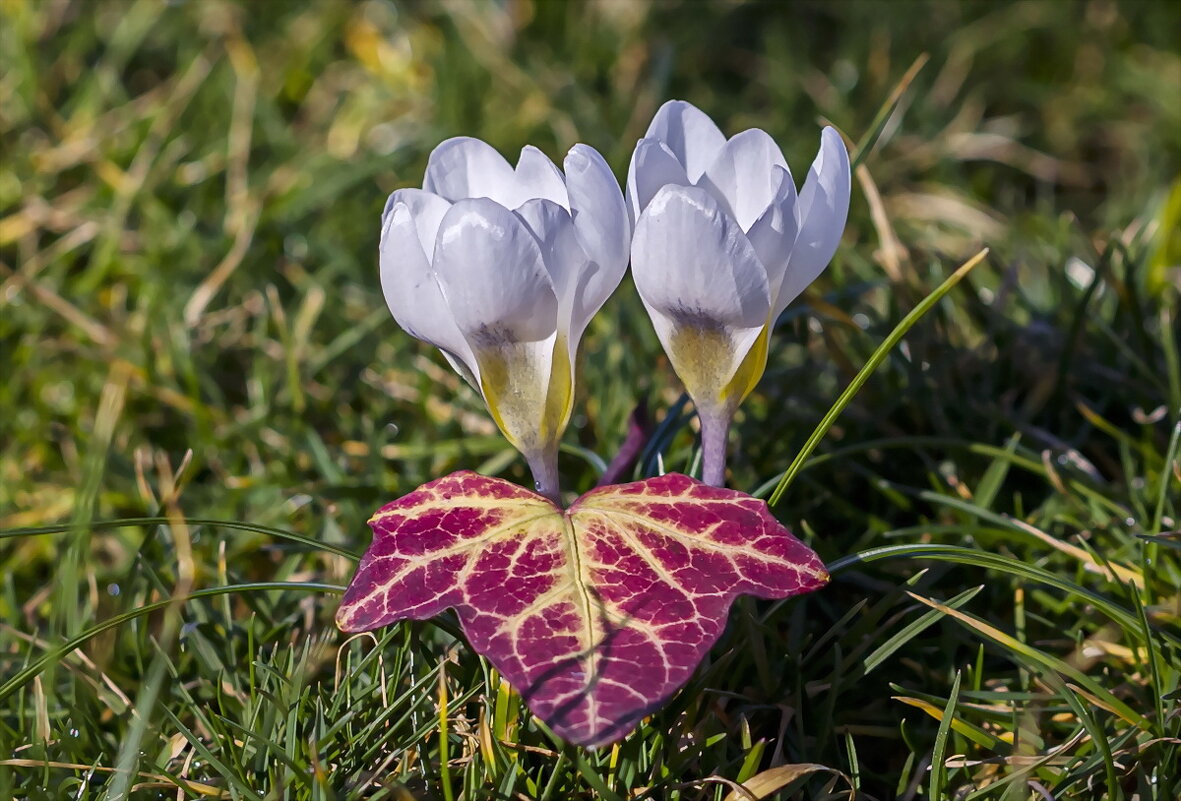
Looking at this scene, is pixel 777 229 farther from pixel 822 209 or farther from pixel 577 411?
pixel 577 411

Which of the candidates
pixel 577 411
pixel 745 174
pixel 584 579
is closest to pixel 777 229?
pixel 745 174

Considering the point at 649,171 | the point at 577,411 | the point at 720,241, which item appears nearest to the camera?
the point at 720,241

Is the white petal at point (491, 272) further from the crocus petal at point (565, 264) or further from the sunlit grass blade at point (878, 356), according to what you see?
the sunlit grass blade at point (878, 356)

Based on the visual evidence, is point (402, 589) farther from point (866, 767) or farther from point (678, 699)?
point (866, 767)

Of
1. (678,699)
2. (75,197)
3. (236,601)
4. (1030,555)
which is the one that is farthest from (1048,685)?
(75,197)

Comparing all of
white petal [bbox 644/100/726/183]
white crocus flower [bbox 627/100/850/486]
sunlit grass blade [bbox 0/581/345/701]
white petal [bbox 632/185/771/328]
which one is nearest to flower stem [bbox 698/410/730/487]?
white crocus flower [bbox 627/100/850/486]

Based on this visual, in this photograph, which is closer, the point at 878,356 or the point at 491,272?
the point at 491,272

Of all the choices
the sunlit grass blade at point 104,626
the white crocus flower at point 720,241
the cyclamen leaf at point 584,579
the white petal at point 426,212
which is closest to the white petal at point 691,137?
the white crocus flower at point 720,241
